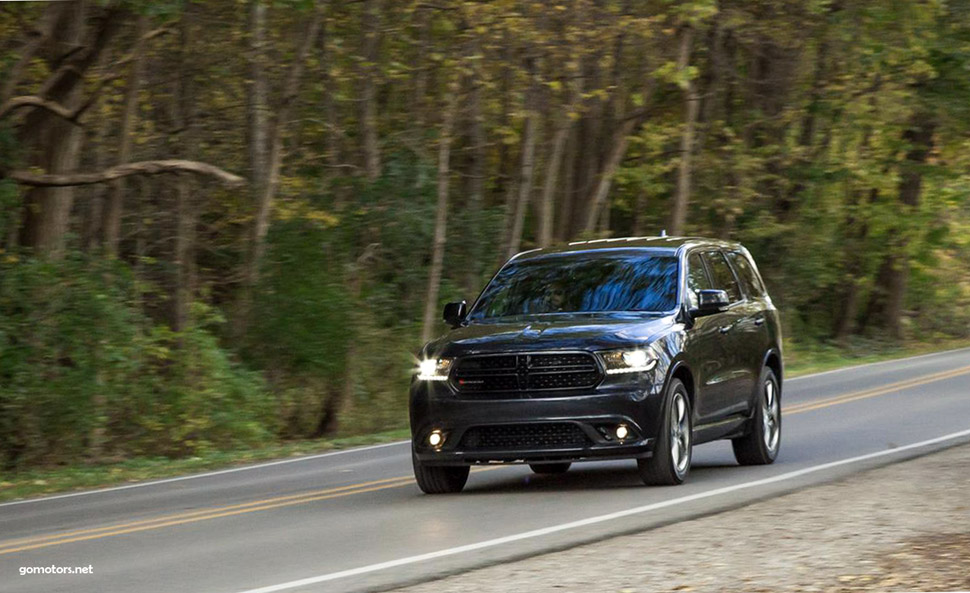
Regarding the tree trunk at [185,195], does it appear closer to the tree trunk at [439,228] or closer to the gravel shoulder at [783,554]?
the tree trunk at [439,228]

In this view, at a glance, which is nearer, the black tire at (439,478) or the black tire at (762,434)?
the black tire at (439,478)

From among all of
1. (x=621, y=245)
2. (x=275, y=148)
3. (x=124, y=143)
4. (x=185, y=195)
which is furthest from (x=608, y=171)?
(x=621, y=245)

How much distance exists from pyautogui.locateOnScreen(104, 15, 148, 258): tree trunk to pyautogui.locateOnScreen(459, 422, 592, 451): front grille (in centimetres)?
1112

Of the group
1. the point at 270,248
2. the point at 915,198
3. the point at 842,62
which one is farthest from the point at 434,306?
the point at 915,198

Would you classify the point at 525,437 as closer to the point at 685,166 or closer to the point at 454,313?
the point at 454,313

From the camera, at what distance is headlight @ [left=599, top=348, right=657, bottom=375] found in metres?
12.6

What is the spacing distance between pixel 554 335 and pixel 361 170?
15062mm

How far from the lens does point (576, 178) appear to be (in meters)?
32.3

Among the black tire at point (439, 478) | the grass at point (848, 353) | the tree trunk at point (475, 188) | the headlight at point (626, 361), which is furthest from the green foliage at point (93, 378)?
the grass at point (848, 353)

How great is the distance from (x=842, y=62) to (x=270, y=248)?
16.3 m

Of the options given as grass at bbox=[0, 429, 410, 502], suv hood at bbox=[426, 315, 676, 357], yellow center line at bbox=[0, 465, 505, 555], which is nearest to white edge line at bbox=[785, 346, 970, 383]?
grass at bbox=[0, 429, 410, 502]

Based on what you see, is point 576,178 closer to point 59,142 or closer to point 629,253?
point 59,142

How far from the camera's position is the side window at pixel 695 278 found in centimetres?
1388

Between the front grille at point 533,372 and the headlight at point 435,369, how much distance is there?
0.20 meters
